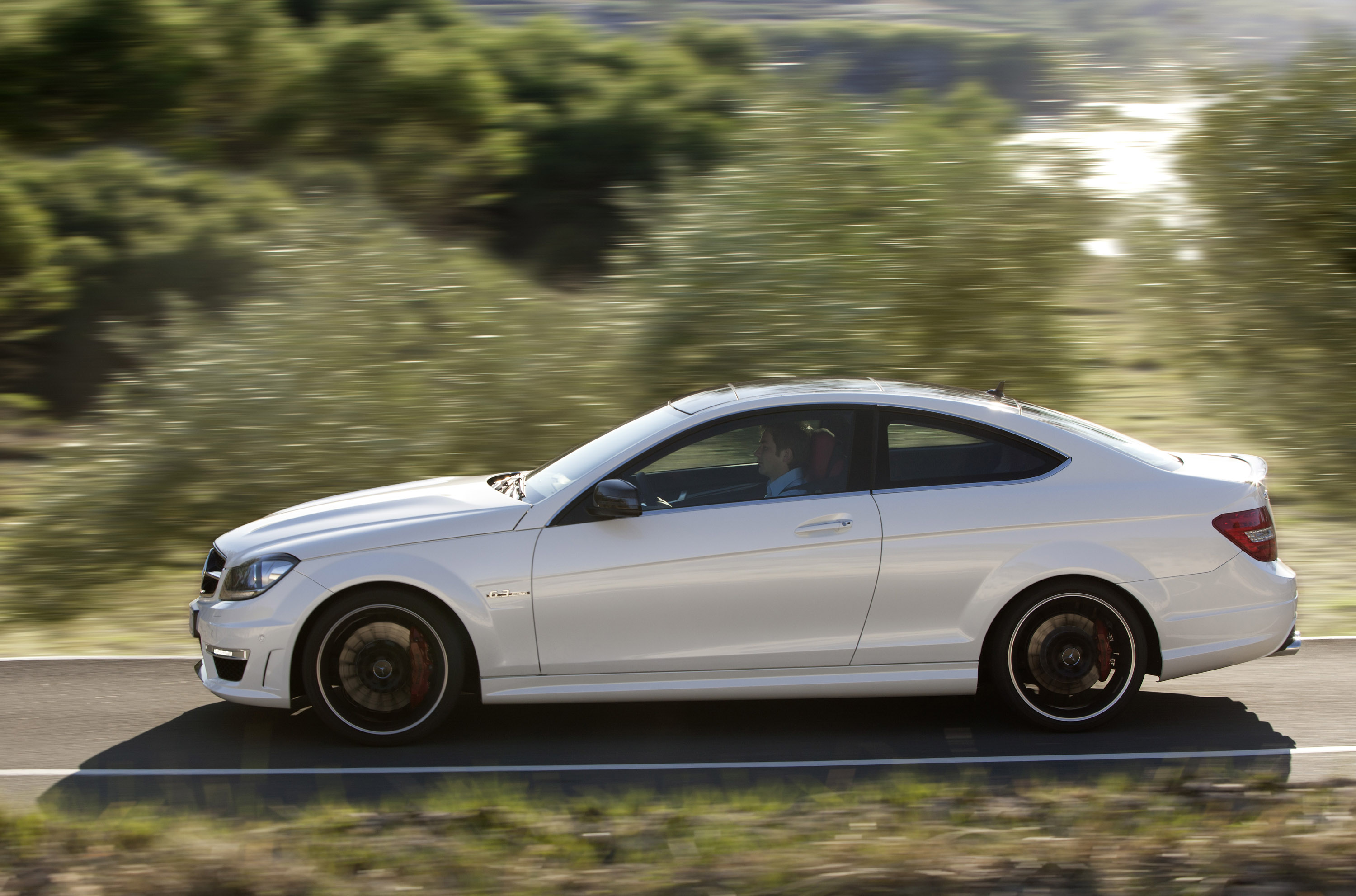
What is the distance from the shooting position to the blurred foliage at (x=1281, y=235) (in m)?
13.0

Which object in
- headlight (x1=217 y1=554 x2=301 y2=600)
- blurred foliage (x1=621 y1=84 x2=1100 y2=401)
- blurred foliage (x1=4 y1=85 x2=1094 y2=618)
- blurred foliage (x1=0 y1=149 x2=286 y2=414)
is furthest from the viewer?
blurred foliage (x1=0 y1=149 x2=286 y2=414)

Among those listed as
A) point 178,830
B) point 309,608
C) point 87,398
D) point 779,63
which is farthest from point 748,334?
point 87,398

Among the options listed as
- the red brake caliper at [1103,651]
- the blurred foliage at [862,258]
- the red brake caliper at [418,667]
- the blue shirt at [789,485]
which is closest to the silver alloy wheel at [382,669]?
the red brake caliper at [418,667]

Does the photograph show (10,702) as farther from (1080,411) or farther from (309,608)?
(1080,411)

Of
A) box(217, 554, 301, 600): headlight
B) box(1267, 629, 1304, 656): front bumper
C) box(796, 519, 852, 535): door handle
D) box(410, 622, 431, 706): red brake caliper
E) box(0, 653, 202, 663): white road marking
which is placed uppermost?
box(217, 554, 301, 600): headlight

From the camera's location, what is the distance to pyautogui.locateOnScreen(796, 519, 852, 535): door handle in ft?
18.2

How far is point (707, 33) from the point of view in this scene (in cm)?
2006

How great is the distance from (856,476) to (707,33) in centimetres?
1570

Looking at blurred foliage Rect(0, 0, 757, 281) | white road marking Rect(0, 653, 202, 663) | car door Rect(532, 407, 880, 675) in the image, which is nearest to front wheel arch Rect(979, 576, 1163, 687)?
car door Rect(532, 407, 880, 675)

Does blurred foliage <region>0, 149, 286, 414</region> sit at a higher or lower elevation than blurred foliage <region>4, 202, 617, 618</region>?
higher

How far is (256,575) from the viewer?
560cm

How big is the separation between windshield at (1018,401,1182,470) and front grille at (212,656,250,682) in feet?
11.5

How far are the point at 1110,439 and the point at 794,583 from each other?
5.30 ft

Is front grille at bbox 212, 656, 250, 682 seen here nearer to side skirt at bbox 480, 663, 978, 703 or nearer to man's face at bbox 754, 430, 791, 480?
side skirt at bbox 480, 663, 978, 703
